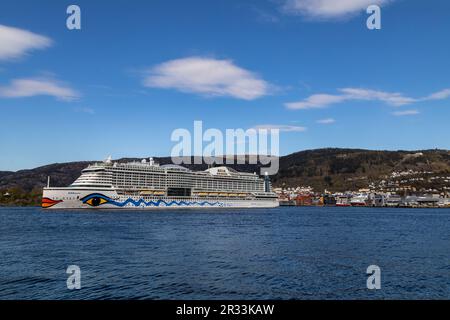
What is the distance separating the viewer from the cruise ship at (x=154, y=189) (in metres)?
95.4

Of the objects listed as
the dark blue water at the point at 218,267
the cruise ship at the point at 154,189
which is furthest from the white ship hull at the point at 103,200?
the dark blue water at the point at 218,267

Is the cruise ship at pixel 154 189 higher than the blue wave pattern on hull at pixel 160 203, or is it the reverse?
the cruise ship at pixel 154 189

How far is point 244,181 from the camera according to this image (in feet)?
481

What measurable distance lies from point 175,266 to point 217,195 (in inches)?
4245

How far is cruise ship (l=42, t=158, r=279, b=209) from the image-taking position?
9538cm

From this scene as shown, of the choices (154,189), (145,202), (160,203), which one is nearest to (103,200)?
(145,202)

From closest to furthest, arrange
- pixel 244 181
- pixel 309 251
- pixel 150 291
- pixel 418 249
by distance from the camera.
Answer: pixel 150 291, pixel 309 251, pixel 418 249, pixel 244 181

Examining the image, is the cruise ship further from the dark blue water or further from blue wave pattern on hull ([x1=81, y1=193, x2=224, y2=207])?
the dark blue water

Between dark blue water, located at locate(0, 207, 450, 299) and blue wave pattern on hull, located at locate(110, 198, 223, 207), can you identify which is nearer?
dark blue water, located at locate(0, 207, 450, 299)

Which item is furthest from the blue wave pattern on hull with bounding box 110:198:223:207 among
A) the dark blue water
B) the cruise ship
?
the dark blue water

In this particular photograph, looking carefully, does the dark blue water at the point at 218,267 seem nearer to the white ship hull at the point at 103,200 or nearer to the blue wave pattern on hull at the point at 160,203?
the white ship hull at the point at 103,200

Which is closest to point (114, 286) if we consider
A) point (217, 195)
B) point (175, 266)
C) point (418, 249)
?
point (175, 266)

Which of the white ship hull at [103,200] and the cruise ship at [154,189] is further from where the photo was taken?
the cruise ship at [154,189]
